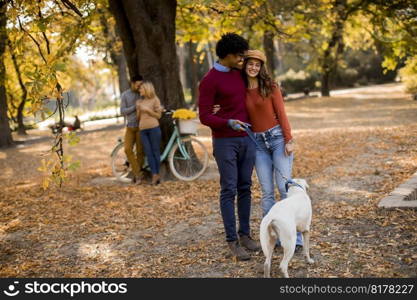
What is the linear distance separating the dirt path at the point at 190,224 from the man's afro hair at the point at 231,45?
200 centimetres

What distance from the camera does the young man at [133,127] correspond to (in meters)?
8.23

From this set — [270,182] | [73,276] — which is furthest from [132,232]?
[270,182]

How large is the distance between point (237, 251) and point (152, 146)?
4123 mm

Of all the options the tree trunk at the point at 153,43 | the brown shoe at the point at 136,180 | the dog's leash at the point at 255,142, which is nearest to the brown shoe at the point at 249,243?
the dog's leash at the point at 255,142

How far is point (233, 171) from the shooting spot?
14.6 feet

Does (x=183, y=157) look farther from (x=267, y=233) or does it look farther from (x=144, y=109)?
(x=267, y=233)

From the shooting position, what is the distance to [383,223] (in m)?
5.12

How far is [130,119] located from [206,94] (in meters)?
4.30

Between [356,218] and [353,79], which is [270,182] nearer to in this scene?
[356,218]

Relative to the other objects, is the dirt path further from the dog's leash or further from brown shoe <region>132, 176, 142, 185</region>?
the dog's leash

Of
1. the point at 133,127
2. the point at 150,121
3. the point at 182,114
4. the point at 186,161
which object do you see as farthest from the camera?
the point at 186,161

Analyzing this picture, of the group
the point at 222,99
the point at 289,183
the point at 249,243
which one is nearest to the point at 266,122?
the point at 222,99

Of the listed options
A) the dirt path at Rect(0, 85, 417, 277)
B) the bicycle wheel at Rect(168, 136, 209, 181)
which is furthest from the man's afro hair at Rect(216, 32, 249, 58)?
the bicycle wheel at Rect(168, 136, 209, 181)

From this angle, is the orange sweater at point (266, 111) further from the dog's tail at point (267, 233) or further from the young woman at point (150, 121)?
the young woman at point (150, 121)
